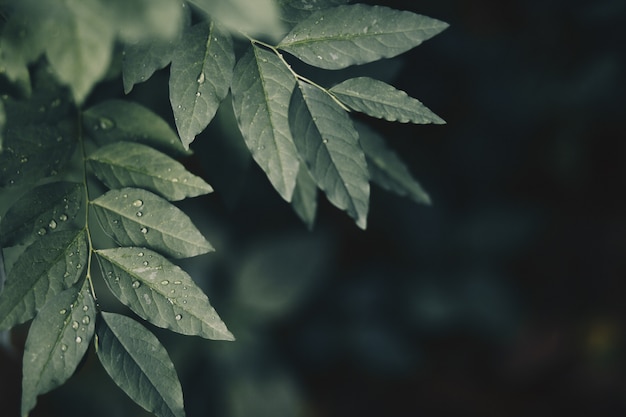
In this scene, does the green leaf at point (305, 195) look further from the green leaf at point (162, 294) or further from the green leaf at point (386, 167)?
the green leaf at point (162, 294)

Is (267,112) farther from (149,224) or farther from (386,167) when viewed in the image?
(386,167)

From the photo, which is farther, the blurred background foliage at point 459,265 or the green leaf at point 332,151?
the blurred background foliage at point 459,265

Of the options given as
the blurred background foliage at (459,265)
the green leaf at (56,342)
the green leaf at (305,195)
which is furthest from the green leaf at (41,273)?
the blurred background foliage at (459,265)

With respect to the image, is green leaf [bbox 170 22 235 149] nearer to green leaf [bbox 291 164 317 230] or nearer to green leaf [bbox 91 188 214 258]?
green leaf [bbox 91 188 214 258]

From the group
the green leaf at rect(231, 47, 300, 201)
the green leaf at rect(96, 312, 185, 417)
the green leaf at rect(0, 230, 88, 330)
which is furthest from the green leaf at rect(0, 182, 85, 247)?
the green leaf at rect(231, 47, 300, 201)

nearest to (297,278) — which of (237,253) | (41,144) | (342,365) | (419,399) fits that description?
(237,253)

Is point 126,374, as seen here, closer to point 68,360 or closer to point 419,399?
point 68,360
